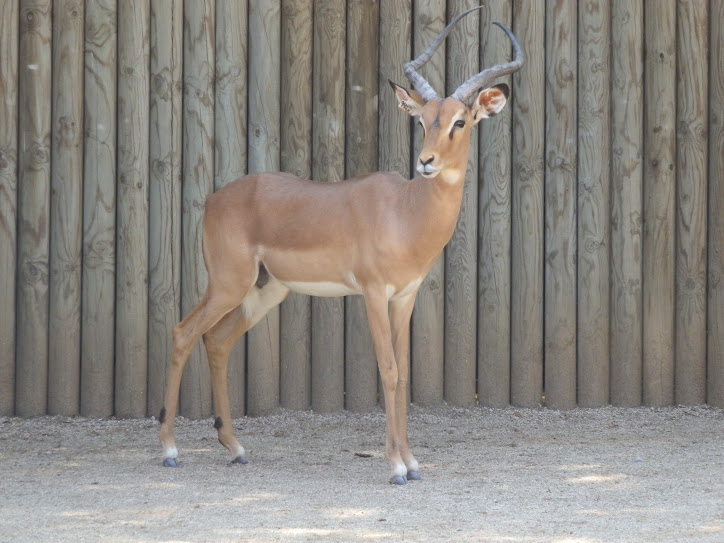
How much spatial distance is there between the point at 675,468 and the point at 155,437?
3437 millimetres

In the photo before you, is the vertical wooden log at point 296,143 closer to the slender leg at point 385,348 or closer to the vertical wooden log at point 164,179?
the vertical wooden log at point 164,179

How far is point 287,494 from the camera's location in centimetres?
615

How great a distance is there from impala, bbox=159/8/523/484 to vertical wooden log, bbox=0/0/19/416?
1.48 m

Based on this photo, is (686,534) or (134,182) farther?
(134,182)

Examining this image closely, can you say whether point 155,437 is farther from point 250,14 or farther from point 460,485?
point 250,14

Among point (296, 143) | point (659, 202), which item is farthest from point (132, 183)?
point (659, 202)

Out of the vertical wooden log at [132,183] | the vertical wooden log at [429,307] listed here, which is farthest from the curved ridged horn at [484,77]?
the vertical wooden log at [132,183]

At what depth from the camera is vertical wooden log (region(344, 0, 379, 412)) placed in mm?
8258

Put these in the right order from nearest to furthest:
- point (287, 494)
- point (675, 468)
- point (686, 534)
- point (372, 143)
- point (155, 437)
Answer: point (686, 534) → point (287, 494) → point (675, 468) → point (155, 437) → point (372, 143)

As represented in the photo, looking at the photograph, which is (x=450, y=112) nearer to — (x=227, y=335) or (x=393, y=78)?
(x=393, y=78)

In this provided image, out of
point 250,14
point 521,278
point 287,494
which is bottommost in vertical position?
point 287,494

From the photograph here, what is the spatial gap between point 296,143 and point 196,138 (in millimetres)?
720

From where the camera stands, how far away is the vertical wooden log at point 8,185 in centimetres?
790

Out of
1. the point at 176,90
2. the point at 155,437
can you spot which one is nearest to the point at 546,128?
the point at 176,90
